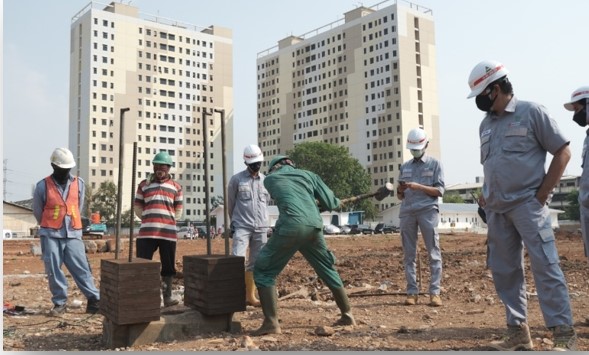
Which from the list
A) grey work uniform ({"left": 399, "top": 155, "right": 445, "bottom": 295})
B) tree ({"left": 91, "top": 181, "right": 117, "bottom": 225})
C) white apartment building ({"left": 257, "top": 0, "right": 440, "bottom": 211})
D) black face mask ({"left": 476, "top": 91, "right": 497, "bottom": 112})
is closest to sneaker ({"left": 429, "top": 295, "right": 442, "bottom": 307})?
grey work uniform ({"left": 399, "top": 155, "right": 445, "bottom": 295})

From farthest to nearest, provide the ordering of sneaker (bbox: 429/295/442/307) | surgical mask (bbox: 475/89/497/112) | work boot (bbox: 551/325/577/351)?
1. sneaker (bbox: 429/295/442/307)
2. surgical mask (bbox: 475/89/497/112)
3. work boot (bbox: 551/325/577/351)

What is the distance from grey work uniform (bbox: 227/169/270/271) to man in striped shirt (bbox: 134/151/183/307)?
641 mm

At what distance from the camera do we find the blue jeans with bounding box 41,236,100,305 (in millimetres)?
6184

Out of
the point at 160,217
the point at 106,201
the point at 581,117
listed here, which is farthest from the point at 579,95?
the point at 106,201

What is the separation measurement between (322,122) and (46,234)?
295 ft

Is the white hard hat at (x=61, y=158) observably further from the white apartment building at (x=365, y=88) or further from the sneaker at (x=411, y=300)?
the white apartment building at (x=365, y=88)

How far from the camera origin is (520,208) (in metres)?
4.02

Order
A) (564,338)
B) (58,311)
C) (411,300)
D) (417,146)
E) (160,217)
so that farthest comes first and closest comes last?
(417,146) → (411,300) → (160,217) → (58,311) → (564,338)

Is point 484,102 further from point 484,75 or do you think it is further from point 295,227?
point 295,227

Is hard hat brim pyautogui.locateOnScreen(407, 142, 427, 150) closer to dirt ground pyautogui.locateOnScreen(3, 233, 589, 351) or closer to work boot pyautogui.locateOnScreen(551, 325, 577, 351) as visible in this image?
dirt ground pyautogui.locateOnScreen(3, 233, 589, 351)

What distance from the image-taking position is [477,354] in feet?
12.8

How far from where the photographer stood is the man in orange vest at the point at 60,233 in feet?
20.4

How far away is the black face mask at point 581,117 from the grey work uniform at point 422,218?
66.1 inches

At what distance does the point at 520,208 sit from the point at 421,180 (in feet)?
8.69
